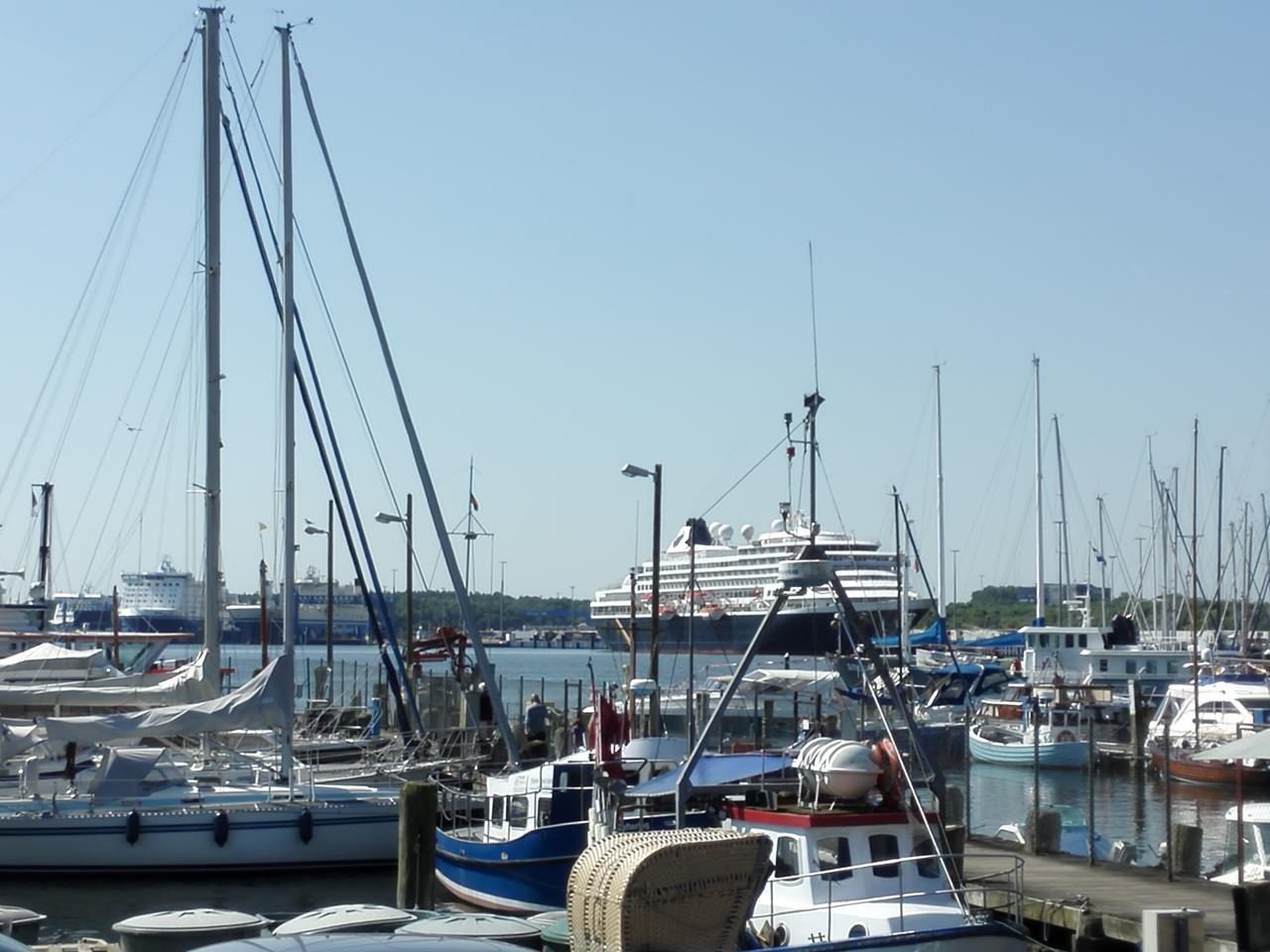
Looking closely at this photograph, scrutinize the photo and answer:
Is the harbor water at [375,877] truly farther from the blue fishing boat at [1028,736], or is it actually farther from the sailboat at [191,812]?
the blue fishing boat at [1028,736]

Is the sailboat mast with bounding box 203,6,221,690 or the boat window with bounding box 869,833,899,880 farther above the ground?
the sailboat mast with bounding box 203,6,221,690

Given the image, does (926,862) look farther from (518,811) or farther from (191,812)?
(191,812)

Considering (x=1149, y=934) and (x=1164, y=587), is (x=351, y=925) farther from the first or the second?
Answer: (x=1164, y=587)

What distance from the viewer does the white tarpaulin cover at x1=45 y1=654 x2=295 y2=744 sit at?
27.5 m

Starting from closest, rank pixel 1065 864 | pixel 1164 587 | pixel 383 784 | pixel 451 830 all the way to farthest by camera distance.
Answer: pixel 1065 864 < pixel 451 830 < pixel 383 784 < pixel 1164 587

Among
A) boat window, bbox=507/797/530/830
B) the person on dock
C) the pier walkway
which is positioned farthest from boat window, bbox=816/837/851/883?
the person on dock

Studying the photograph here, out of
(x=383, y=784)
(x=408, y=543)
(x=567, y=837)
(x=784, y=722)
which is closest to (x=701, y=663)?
(x=784, y=722)

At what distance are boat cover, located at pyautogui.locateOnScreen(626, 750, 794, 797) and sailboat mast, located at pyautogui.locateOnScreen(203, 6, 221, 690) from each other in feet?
40.9

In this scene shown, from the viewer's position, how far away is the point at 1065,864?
23656 mm

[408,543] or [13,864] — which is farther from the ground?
[408,543]

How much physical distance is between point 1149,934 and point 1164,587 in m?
69.1

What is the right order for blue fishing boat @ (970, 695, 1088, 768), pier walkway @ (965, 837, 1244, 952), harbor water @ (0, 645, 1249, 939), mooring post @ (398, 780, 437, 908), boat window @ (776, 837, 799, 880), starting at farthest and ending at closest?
blue fishing boat @ (970, 695, 1088, 768) → harbor water @ (0, 645, 1249, 939) → mooring post @ (398, 780, 437, 908) → pier walkway @ (965, 837, 1244, 952) → boat window @ (776, 837, 799, 880)

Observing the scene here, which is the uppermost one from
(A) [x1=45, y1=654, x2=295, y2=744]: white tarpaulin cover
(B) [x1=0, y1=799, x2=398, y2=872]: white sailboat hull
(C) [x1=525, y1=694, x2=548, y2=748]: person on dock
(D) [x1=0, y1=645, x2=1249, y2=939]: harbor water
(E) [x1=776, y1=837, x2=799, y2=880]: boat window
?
(A) [x1=45, y1=654, x2=295, y2=744]: white tarpaulin cover

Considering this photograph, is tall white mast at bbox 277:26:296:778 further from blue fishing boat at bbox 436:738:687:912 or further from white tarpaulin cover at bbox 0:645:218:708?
blue fishing boat at bbox 436:738:687:912
